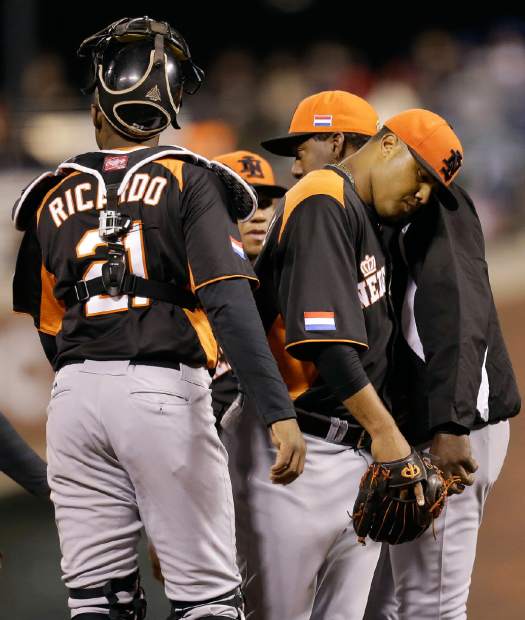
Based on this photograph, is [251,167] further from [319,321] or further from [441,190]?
[319,321]

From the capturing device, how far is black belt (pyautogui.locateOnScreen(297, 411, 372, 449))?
261 cm

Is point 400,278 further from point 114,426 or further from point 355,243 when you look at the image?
point 114,426

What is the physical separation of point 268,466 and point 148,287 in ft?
2.00

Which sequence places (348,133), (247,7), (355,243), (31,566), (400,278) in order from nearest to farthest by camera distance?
(355,243)
(400,278)
(348,133)
(31,566)
(247,7)

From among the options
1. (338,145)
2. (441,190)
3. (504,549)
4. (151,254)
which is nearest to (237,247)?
(151,254)

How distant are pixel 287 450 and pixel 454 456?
0.63m

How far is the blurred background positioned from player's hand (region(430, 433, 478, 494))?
4.29 feet

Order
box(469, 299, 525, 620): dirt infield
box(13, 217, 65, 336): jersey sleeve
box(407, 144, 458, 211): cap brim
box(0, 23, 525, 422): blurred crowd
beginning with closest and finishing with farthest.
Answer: box(407, 144, 458, 211): cap brim < box(13, 217, 65, 336): jersey sleeve < box(469, 299, 525, 620): dirt infield < box(0, 23, 525, 422): blurred crowd

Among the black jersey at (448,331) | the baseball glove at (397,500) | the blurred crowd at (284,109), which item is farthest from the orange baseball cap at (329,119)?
the blurred crowd at (284,109)

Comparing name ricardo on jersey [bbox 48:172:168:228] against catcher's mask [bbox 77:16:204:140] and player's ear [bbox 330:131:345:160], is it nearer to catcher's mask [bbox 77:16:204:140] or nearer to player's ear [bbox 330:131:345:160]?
catcher's mask [bbox 77:16:204:140]

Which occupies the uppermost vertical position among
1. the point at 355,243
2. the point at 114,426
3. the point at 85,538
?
the point at 355,243

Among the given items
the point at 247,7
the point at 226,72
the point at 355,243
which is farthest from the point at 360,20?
the point at 355,243

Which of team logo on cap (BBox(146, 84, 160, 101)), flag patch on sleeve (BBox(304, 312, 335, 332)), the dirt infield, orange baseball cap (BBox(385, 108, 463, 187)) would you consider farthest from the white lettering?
the dirt infield

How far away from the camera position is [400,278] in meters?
2.94
